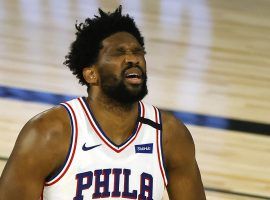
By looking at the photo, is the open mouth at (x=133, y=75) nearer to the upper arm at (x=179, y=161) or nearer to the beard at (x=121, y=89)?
the beard at (x=121, y=89)

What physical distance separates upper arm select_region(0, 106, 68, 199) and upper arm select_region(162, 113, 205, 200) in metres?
0.38

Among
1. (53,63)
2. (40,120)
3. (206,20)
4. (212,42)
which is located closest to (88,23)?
(40,120)

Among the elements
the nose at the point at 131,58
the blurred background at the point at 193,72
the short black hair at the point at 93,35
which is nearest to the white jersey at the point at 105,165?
the short black hair at the point at 93,35

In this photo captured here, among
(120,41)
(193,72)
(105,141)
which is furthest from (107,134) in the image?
(193,72)

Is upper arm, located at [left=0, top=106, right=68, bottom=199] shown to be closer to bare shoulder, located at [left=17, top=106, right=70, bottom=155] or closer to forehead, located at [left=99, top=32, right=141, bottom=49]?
bare shoulder, located at [left=17, top=106, right=70, bottom=155]

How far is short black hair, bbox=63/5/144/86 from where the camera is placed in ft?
7.03

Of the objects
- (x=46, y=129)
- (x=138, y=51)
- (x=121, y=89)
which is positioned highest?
(x=138, y=51)

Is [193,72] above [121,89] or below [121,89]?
above

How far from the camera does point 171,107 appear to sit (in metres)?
4.76

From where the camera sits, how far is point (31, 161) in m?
1.97

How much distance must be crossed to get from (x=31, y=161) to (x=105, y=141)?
0.27 m

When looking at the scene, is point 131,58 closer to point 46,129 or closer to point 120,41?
point 120,41

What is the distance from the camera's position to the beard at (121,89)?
197 cm

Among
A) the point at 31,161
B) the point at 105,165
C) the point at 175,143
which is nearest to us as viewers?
the point at 31,161
